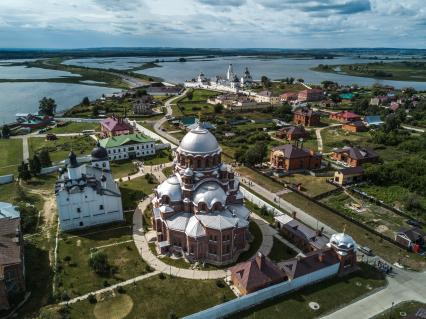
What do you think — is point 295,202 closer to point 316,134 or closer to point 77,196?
point 77,196

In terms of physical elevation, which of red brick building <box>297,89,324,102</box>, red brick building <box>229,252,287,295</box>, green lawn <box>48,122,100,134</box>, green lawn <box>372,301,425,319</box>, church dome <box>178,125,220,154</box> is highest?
red brick building <box>297,89,324,102</box>

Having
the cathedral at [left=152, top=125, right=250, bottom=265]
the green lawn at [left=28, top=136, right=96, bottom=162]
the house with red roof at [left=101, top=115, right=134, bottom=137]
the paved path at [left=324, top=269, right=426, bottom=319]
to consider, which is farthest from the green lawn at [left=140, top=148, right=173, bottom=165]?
the paved path at [left=324, top=269, right=426, bottom=319]

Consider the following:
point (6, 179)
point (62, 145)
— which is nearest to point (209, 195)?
point (6, 179)

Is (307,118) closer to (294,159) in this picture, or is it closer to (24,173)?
(294,159)

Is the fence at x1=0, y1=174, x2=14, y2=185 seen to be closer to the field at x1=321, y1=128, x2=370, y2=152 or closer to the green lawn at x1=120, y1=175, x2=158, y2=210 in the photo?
the green lawn at x1=120, y1=175, x2=158, y2=210

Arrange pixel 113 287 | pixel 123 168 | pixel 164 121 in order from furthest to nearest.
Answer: pixel 164 121
pixel 123 168
pixel 113 287

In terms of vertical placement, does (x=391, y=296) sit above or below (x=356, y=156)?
below
